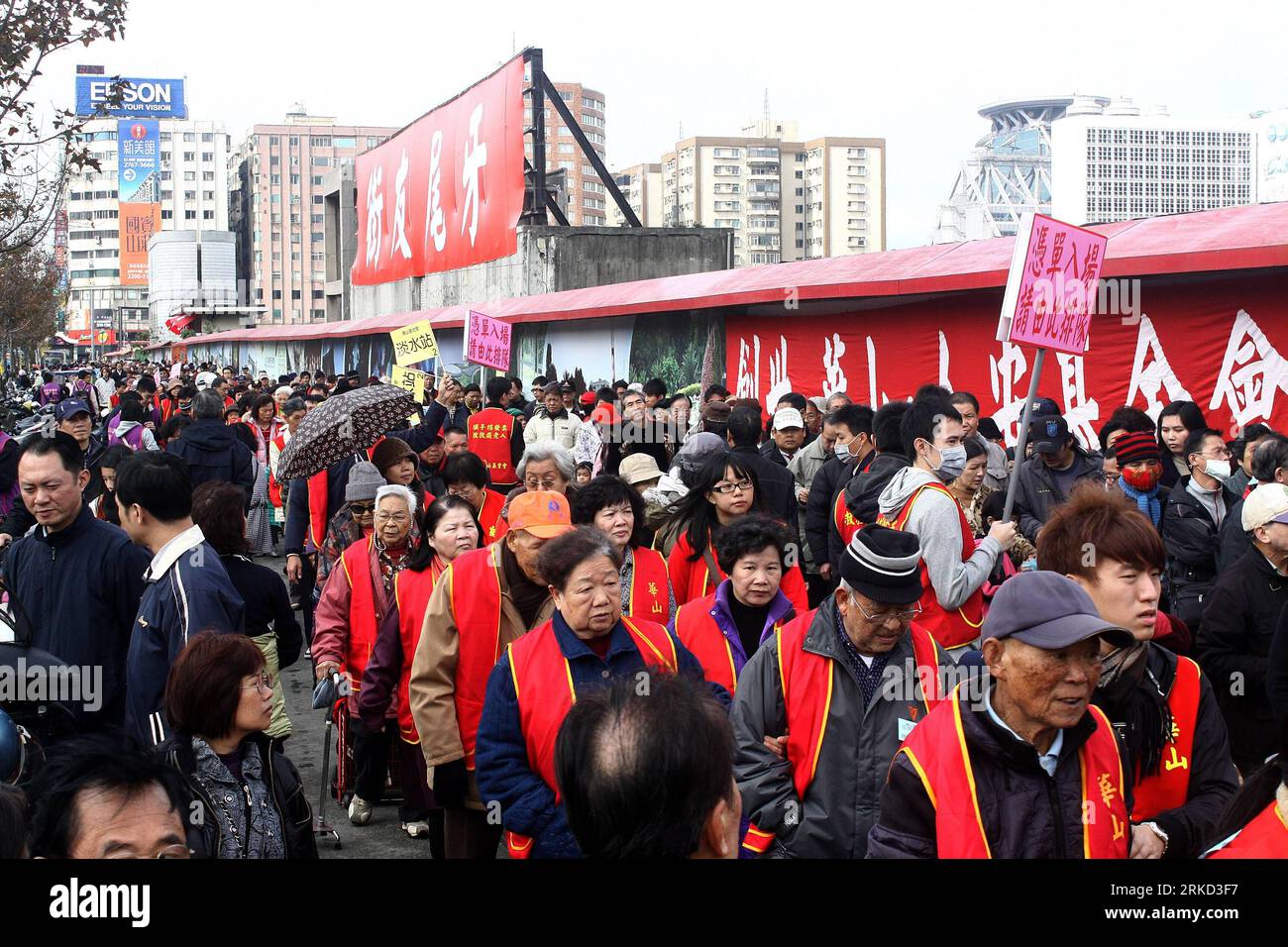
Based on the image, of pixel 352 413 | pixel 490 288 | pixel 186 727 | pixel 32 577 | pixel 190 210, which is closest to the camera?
pixel 186 727

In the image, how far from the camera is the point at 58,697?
183 inches

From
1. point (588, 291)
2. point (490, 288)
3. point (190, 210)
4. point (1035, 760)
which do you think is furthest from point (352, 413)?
point (190, 210)

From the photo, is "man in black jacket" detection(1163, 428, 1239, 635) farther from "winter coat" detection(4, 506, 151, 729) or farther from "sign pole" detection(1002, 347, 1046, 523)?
"winter coat" detection(4, 506, 151, 729)

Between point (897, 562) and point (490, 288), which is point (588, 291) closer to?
point (490, 288)

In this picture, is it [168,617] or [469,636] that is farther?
[469,636]

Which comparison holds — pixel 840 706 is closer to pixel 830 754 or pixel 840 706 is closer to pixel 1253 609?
pixel 830 754

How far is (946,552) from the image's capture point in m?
5.19

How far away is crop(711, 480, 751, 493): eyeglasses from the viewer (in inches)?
245

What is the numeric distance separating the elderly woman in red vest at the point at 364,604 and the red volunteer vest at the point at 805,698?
2.92m

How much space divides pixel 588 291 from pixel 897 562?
65.7ft

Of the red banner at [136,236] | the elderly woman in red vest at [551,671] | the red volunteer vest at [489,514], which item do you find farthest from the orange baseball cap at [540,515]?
the red banner at [136,236]

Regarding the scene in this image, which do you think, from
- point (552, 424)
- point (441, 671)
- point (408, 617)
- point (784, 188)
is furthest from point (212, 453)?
point (784, 188)

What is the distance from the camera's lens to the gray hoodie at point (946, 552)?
516cm

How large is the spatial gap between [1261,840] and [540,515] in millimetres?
2813
